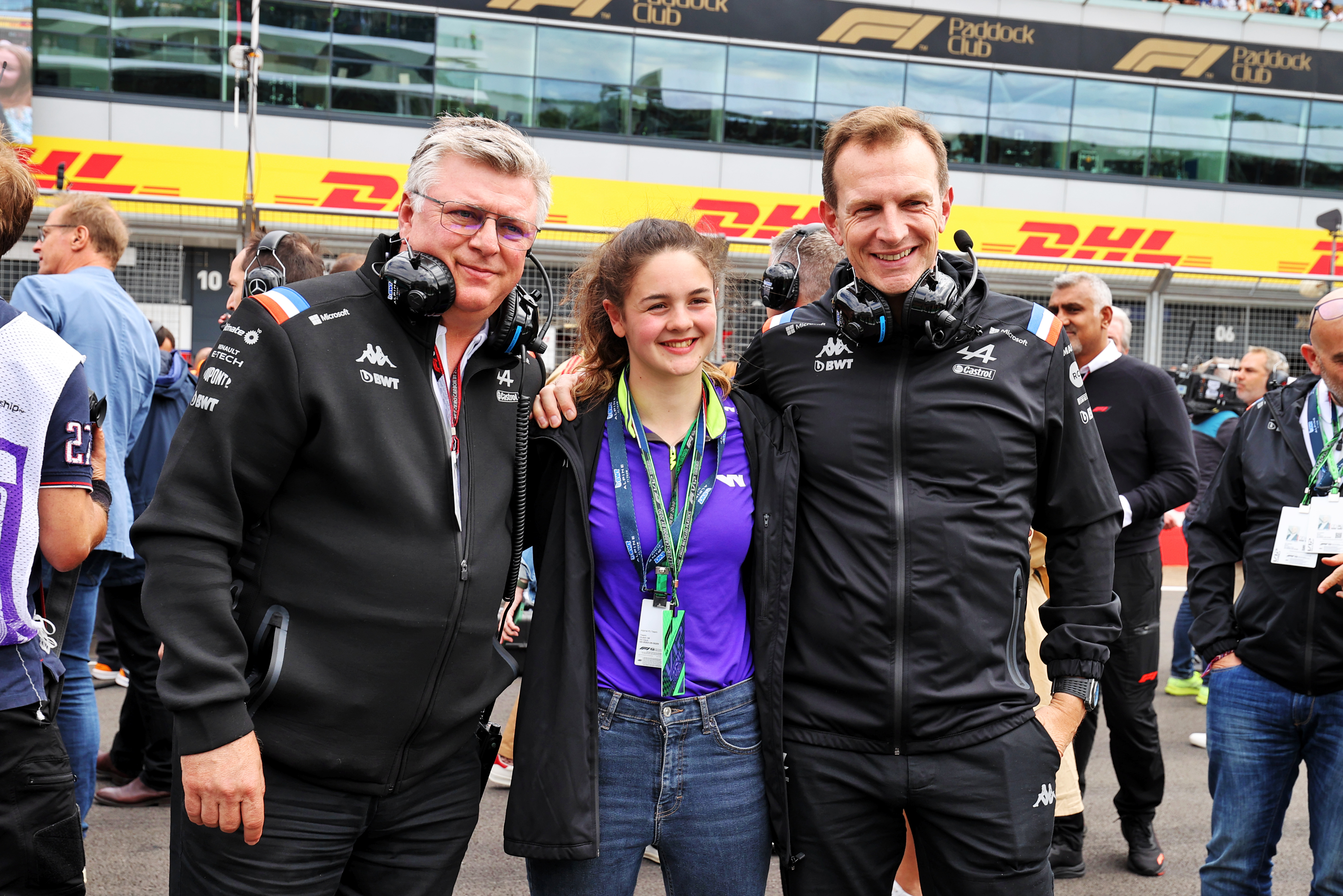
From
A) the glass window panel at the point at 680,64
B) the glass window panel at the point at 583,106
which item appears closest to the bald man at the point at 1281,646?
the glass window panel at the point at 583,106

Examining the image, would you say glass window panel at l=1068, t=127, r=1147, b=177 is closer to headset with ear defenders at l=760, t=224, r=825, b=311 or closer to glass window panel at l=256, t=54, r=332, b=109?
glass window panel at l=256, t=54, r=332, b=109

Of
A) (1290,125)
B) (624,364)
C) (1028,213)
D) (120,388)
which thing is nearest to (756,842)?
(624,364)

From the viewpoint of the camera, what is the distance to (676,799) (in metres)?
2.22

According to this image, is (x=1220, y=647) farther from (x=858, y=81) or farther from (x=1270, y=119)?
(x=1270, y=119)

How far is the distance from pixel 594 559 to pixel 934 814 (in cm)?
90

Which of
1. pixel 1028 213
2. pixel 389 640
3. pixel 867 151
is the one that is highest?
pixel 1028 213

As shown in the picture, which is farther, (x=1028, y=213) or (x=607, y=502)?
(x=1028, y=213)

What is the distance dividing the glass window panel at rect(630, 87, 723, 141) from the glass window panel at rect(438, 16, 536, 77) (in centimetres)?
228

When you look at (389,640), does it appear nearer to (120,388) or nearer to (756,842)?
(756,842)

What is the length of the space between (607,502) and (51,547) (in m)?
1.23

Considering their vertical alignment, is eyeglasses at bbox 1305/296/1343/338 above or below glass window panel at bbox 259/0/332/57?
below

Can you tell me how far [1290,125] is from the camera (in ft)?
84.0

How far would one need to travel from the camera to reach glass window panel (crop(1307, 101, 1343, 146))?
25.8 metres

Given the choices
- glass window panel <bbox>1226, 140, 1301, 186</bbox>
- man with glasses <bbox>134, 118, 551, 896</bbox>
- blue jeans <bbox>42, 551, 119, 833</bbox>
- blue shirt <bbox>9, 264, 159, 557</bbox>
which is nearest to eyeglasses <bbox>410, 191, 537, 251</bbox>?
man with glasses <bbox>134, 118, 551, 896</bbox>
